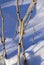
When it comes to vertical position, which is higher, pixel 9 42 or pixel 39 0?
pixel 39 0

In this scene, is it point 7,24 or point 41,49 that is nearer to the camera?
point 41,49

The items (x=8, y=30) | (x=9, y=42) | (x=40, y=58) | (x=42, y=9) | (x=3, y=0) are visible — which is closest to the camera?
(x=40, y=58)

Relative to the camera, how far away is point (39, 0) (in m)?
3.04

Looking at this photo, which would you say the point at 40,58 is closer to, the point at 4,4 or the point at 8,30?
the point at 8,30

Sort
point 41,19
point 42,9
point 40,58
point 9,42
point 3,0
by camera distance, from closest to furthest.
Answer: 1. point 40,58
2. point 9,42
3. point 41,19
4. point 42,9
5. point 3,0

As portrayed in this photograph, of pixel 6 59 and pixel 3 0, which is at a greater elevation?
pixel 3 0

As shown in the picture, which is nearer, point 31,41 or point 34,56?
point 34,56

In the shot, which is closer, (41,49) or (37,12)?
(41,49)

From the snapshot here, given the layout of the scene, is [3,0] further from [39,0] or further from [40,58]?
[40,58]

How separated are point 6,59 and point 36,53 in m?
0.28

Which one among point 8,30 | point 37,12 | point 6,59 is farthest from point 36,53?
point 37,12

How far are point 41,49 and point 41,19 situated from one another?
23.6 inches

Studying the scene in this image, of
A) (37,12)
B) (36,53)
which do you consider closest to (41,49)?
(36,53)

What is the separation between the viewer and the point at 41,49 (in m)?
2.08
